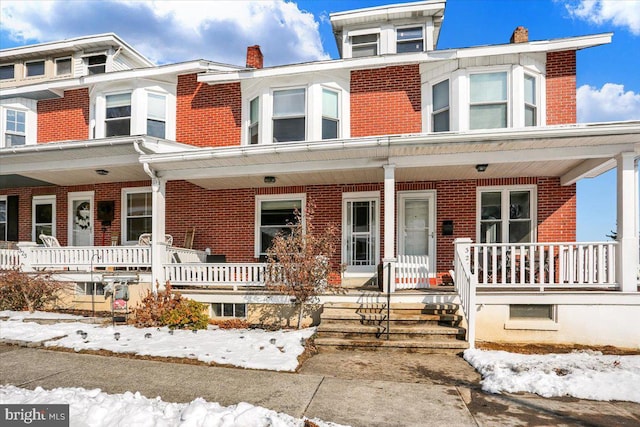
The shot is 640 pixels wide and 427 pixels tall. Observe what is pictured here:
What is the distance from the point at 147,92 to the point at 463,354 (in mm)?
10716

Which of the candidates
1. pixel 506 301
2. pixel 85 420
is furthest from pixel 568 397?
pixel 85 420

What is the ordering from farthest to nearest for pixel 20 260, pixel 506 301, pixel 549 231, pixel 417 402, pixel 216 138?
pixel 216 138 → pixel 20 260 → pixel 549 231 → pixel 506 301 → pixel 417 402

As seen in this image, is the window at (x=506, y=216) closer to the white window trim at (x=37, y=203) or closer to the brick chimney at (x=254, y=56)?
the brick chimney at (x=254, y=56)

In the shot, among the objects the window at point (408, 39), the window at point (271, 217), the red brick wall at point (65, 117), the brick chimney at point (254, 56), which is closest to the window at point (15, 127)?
the red brick wall at point (65, 117)

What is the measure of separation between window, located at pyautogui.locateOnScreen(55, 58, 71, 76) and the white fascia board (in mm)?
10895

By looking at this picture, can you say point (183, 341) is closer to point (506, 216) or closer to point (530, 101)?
point (506, 216)

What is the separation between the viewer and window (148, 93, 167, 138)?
11289 mm

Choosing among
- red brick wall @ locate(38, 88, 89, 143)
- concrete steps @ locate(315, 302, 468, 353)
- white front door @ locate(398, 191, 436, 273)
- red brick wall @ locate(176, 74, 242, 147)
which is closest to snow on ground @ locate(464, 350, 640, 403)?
concrete steps @ locate(315, 302, 468, 353)

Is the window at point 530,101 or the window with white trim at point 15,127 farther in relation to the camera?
the window with white trim at point 15,127

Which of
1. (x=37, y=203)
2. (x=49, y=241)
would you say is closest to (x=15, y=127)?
(x=37, y=203)

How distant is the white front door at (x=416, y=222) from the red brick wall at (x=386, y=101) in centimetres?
175

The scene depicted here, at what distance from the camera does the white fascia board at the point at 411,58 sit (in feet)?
29.6

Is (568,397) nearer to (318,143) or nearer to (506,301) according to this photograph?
(506,301)

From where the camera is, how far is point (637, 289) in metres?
7.10
